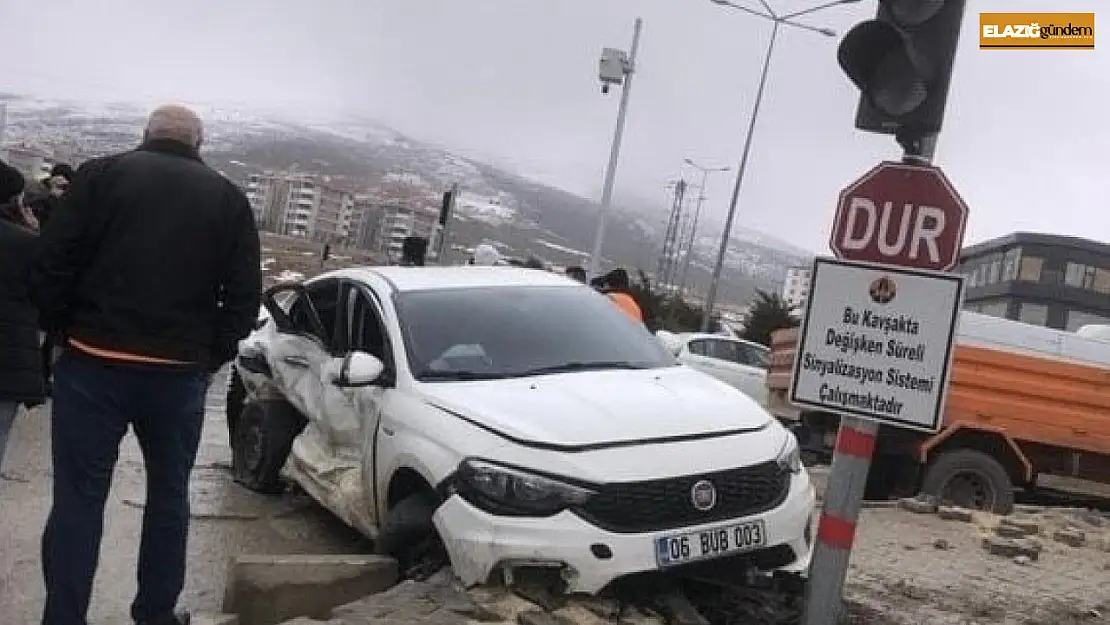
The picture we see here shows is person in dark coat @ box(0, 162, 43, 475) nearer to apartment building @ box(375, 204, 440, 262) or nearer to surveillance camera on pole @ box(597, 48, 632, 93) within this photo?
surveillance camera on pole @ box(597, 48, 632, 93)

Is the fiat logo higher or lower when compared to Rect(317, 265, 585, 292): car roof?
lower

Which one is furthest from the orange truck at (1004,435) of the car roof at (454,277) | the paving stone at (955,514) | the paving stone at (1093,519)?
the car roof at (454,277)

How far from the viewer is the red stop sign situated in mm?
4723

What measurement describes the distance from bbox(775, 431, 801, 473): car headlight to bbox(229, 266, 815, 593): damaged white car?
0.01 m

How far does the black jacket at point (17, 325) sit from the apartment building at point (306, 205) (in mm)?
69867

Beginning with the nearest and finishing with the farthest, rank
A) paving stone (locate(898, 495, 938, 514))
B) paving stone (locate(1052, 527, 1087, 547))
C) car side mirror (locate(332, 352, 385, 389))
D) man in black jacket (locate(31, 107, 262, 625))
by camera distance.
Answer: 1. man in black jacket (locate(31, 107, 262, 625))
2. car side mirror (locate(332, 352, 385, 389))
3. paving stone (locate(1052, 527, 1087, 547))
4. paving stone (locate(898, 495, 938, 514))

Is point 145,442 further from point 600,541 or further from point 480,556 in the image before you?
point 600,541

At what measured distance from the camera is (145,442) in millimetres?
4375

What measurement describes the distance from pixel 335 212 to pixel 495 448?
78.9m

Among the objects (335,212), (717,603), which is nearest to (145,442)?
(717,603)

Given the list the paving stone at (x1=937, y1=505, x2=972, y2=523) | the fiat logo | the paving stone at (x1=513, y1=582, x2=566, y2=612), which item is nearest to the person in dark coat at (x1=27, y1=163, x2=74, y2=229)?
the paving stone at (x1=513, y1=582, x2=566, y2=612)

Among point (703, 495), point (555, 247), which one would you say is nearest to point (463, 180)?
point (555, 247)

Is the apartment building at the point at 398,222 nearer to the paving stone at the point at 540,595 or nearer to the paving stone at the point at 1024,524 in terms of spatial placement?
the paving stone at the point at 1024,524

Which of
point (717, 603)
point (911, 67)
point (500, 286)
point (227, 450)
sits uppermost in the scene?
point (911, 67)
